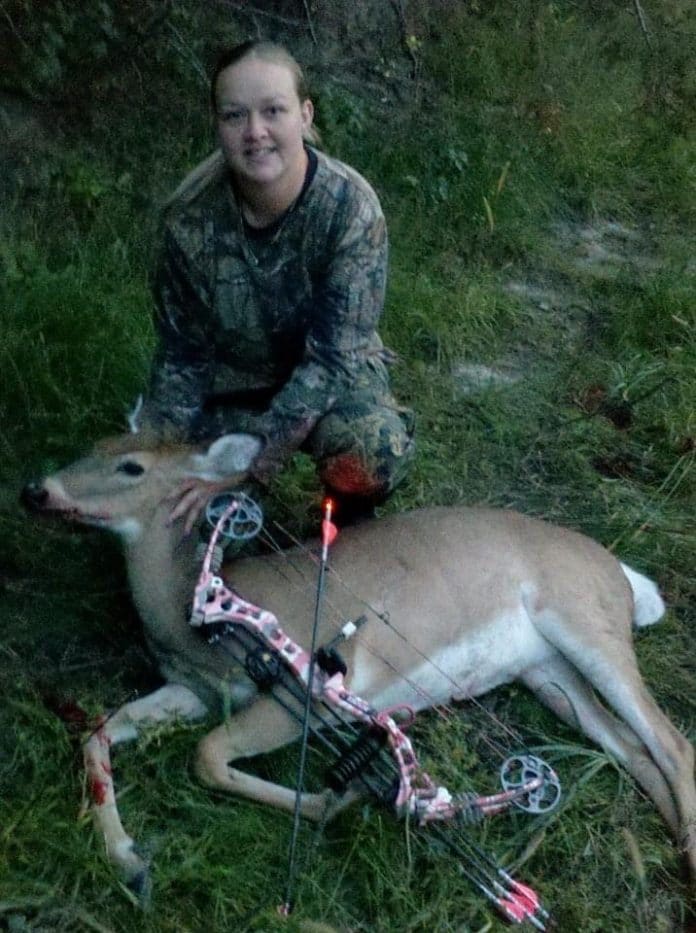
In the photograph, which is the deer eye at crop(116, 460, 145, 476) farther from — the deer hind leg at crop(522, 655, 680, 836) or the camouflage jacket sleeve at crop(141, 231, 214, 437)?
the deer hind leg at crop(522, 655, 680, 836)

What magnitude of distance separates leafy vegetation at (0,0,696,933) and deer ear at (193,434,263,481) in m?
0.52

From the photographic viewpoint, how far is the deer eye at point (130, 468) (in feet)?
11.3

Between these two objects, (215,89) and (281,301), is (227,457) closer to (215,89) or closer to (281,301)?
(281,301)

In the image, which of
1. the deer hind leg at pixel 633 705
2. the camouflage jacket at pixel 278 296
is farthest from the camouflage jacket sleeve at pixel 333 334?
the deer hind leg at pixel 633 705

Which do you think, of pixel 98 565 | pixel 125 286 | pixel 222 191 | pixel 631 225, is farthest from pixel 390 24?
pixel 98 565

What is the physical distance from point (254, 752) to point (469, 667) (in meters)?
0.77

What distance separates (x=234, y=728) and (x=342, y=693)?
0.32m

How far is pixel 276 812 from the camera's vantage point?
311 cm

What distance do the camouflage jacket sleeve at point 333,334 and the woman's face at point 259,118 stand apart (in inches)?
11.5

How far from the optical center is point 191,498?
3477 mm

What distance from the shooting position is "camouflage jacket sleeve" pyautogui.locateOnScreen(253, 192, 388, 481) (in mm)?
3629

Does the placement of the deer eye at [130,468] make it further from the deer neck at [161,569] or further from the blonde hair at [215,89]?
the blonde hair at [215,89]

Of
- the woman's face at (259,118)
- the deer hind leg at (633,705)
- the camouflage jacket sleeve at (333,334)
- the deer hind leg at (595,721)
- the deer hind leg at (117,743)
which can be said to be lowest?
the deer hind leg at (117,743)

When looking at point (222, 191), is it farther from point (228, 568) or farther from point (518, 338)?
point (518, 338)
